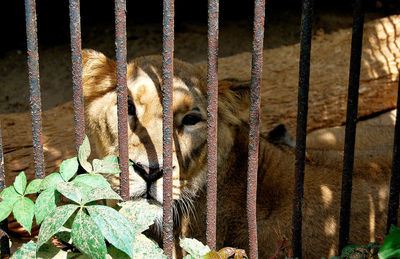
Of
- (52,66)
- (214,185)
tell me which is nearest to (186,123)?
(214,185)

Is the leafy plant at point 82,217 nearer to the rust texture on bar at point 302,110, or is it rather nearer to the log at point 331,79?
the rust texture on bar at point 302,110

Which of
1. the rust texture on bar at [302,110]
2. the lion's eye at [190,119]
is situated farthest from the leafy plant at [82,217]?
the lion's eye at [190,119]

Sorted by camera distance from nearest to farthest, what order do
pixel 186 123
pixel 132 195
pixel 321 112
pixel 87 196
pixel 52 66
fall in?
pixel 87 196 → pixel 132 195 → pixel 186 123 → pixel 321 112 → pixel 52 66

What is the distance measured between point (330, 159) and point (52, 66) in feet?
13.8

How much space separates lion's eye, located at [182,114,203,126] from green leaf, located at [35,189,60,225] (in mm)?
1189

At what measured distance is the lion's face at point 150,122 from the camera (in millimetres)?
2852

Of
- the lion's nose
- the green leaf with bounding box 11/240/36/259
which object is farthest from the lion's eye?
the green leaf with bounding box 11/240/36/259

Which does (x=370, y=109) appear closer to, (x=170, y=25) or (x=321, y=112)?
(x=321, y=112)

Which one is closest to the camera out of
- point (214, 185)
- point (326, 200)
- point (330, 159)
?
point (214, 185)

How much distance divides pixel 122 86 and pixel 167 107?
0.66 feet

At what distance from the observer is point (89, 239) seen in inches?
79.5

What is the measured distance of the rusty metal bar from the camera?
2348mm

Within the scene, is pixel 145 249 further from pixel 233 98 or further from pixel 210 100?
pixel 233 98

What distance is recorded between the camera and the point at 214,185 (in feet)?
7.82
